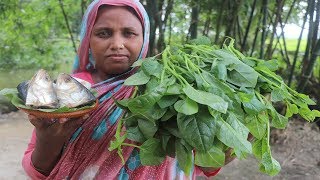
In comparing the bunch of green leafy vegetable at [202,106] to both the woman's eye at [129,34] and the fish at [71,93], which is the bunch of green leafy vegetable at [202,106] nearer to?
the fish at [71,93]

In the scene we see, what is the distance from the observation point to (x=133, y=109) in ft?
3.43

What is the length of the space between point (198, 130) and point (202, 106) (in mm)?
66

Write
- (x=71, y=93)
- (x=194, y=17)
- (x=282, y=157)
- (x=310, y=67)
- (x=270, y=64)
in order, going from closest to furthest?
(x=71, y=93)
(x=270, y=64)
(x=310, y=67)
(x=282, y=157)
(x=194, y=17)

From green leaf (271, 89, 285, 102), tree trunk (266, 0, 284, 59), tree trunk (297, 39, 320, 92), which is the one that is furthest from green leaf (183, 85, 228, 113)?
tree trunk (266, 0, 284, 59)

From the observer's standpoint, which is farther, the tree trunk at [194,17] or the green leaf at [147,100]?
the tree trunk at [194,17]

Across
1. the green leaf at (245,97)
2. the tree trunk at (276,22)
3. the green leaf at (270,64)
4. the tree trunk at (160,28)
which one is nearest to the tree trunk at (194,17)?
the tree trunk at (160,28)

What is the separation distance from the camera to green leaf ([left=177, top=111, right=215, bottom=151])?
3.28ft

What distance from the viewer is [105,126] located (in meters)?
1.39

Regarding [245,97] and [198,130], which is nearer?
[198,130]

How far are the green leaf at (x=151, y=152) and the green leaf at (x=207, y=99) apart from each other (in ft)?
0.62

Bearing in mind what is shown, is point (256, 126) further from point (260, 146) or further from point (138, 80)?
point (138, 80)

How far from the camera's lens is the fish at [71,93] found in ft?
3.85

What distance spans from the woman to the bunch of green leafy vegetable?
245mm

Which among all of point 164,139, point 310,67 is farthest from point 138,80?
point 310,67
